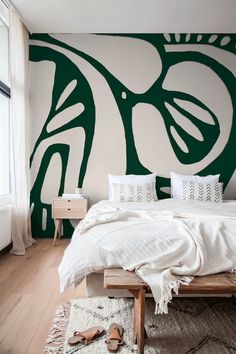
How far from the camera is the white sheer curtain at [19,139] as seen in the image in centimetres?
307

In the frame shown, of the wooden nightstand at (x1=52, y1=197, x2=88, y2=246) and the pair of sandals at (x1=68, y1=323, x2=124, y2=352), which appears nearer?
the pair of sandals at (x1=68, y1=323, x2=124, y2=352)

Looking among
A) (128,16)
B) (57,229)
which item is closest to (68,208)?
(57,229)

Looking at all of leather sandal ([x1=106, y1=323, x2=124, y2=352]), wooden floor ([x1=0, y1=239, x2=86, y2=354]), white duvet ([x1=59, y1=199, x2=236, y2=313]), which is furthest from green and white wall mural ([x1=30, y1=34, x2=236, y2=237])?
leather sandal ([x1=106, y1=323, x2=124, y2=352])

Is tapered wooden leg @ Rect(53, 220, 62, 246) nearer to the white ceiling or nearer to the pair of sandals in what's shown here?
the pair of sandals

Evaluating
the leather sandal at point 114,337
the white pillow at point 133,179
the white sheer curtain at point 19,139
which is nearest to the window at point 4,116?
the white sheer curtain at point 19,139

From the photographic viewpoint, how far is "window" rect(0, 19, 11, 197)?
10.4 ft

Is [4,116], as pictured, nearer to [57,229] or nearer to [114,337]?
[57,229]

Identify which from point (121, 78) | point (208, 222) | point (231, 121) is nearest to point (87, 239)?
point (208, 222)

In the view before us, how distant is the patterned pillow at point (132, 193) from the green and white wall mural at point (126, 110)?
1.34 feet

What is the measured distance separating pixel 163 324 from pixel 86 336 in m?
0.47

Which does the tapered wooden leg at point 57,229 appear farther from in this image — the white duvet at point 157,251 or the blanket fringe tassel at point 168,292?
the blanket fringe tassel at point 168,292

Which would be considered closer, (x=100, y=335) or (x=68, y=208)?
(x=100, y=335)

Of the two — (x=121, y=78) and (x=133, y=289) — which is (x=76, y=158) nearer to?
(x=121, y=78)

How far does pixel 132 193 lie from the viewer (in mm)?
3213
